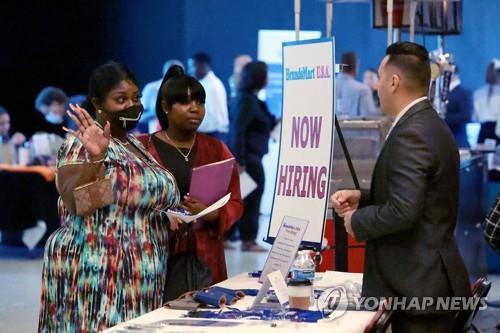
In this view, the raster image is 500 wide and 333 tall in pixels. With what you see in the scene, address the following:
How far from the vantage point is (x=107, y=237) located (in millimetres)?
3988

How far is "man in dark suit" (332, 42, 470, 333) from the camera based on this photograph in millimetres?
3508

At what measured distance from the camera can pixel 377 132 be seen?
6.16 meters

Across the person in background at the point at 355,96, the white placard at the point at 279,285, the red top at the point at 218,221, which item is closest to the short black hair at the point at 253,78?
the person in background at the point at 355,96

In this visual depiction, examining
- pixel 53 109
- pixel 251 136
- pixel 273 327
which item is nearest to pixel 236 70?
pixel 251 136

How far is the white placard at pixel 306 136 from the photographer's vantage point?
154 inches

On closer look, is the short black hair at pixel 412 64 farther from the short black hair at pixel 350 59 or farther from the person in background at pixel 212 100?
the short black hair at pixel 350 59

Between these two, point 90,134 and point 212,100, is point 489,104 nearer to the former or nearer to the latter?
point 212,100

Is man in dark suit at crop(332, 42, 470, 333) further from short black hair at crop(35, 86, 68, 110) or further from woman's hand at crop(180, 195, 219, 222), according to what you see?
short black hair at crop(35, 86, 68, 110)

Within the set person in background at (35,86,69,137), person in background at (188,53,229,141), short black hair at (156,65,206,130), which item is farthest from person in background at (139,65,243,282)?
person in background at (188,53,229,141)

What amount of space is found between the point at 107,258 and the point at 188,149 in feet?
2.46

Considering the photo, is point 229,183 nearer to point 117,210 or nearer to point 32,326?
point 117,210

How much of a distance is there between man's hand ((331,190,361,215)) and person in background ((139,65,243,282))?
728mm

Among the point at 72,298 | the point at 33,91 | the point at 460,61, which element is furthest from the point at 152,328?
the point at 460,61

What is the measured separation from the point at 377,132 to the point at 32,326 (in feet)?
8.45
